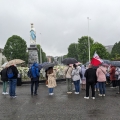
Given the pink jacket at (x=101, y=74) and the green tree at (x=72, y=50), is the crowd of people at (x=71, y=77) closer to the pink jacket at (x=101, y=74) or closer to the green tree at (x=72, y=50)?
the pink jacket at (x=101, y=74)

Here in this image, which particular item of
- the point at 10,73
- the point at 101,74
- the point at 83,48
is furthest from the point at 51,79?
the point at 83,48

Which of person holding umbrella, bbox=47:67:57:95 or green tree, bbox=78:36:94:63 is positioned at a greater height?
green tree, bbox=78:36:94:63

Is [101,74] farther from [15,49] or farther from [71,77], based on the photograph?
[15,49]

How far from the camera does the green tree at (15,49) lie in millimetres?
63862

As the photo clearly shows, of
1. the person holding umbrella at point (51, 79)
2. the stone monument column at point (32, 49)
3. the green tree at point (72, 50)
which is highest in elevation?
the green tree at point (72, 50)

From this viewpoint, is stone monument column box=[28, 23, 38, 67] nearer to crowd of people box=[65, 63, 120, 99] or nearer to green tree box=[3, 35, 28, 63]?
crowd of people box=[65, 63, 120, 99]

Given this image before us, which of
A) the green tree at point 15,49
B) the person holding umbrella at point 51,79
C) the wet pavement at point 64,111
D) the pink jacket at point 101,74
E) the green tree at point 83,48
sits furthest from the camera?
the green tree at point 83,48

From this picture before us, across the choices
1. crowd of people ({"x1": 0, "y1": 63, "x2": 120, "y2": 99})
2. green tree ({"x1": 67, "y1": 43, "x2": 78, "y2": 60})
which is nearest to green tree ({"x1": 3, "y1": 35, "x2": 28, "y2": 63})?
green tree ({"x1": 67, "y1": 43, "x2": 78, "y2": 60})

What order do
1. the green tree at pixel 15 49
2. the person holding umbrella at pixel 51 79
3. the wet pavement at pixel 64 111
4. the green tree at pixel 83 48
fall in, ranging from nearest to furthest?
1. the wet pavement at pixel 64 111
2. the person holding umbrella at pixel 51 79
3. the green tree at pixel 15 49
4. the green tree at pixel 83 48

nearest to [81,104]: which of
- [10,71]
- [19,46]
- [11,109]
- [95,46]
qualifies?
[11,109]

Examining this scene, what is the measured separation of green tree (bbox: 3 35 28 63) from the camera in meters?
63.9

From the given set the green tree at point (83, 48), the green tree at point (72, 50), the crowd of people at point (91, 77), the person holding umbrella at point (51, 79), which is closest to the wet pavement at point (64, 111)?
the crowd of people at point (91, 77)

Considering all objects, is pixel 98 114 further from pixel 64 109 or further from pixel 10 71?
pixel 10 71

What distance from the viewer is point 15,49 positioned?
64188 mm
